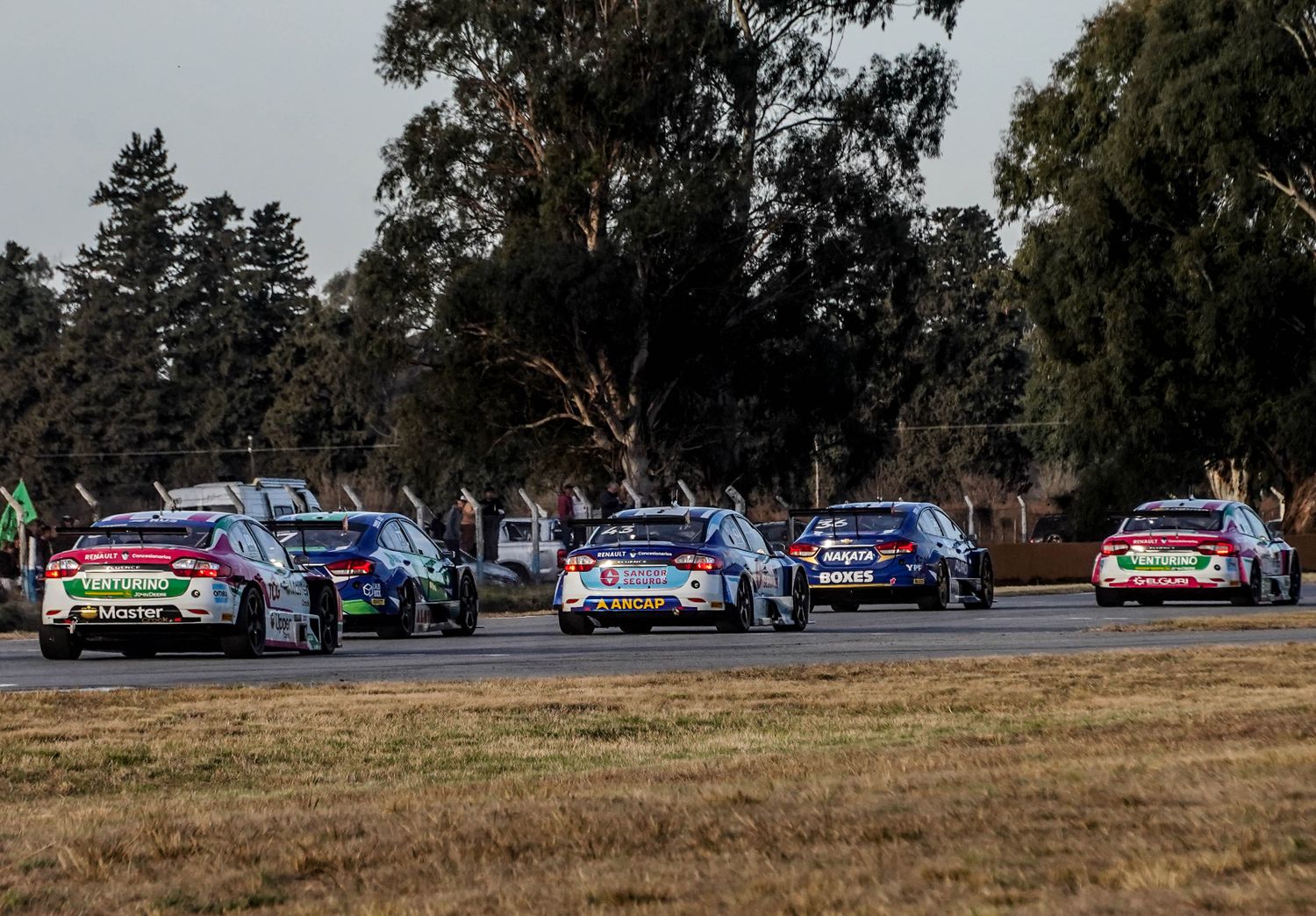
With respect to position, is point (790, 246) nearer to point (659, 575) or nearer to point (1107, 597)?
point (1107, 597)

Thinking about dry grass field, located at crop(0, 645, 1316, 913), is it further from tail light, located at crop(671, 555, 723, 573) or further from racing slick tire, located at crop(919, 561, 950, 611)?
racing slick tire, located at crop(919, 561, 950, 611)

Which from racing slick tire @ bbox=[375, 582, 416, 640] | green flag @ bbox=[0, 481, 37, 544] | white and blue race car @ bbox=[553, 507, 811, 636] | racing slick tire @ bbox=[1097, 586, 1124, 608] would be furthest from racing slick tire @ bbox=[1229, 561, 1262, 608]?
green flag @ bbox=[0, 481, 37, 544]

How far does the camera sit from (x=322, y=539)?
23.7 meters

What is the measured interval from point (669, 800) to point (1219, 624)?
17.0 meters

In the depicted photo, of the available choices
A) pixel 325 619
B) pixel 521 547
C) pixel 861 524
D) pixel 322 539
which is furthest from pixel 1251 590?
pixel 521 547

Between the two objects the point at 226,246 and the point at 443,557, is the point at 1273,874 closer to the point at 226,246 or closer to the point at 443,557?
the point at 443,557

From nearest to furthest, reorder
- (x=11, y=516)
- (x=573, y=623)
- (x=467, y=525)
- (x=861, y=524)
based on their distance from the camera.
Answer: (x=573, y=623), (x=861, y=524), (x=11, y=516), (x=467, y=525)

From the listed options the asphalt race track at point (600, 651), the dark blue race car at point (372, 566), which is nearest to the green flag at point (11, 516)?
the asphalt race track at point (600, 651)

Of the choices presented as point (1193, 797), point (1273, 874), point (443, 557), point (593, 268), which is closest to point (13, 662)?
point (443, 557)

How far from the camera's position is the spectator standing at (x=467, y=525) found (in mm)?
39062

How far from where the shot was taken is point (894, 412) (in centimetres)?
6050

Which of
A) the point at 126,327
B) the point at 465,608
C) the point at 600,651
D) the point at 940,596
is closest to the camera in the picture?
the point at 600,651

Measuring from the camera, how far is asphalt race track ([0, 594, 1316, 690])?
16.7 metres

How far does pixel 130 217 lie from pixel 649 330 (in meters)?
53.2
